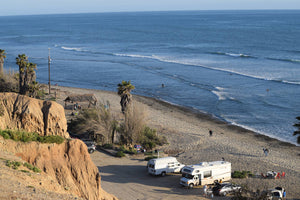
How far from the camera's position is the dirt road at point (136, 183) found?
23.8m

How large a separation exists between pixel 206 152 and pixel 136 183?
1051 centimetres

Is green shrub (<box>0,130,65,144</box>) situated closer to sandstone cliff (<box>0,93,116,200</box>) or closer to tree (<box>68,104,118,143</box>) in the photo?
sandstone cliff (<box>0,93,116,200</box>)

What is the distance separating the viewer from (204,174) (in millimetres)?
25594

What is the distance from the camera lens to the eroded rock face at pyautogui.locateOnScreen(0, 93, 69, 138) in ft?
50.5

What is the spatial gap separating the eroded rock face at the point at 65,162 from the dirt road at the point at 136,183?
7.69 meters

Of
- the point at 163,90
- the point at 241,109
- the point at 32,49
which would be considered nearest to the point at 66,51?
the point at 32,49

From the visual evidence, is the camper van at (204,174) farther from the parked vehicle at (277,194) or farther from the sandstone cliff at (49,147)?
the sandstone cliff at (49,147)

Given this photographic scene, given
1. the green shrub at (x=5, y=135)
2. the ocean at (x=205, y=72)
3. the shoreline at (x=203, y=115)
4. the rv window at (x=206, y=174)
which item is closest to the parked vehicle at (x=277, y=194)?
the rv window at (x=206, y=174)

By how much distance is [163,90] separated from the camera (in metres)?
64.4

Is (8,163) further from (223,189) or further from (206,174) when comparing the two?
(206,174)

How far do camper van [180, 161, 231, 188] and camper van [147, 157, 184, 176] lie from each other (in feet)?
6.59

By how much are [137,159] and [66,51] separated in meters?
88.1

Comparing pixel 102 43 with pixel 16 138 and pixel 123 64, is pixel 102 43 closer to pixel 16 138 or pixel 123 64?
pixel 123 64

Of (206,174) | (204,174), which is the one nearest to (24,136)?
(204,174)
